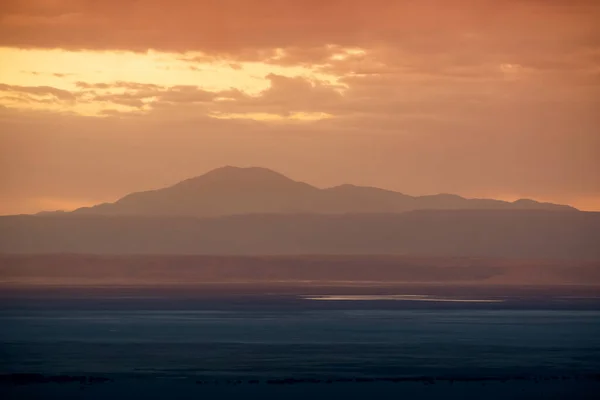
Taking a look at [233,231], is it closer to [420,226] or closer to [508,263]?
[420,226]

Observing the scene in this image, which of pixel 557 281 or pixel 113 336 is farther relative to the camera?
pixel 557 281

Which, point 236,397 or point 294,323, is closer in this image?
point 236,397

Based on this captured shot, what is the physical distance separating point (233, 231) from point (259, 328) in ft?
236

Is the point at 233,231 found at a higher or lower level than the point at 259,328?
higher

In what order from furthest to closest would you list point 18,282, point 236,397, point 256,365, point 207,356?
point 18,282
point 207,356
point 256,365
point 236,397

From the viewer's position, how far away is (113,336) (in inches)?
1104

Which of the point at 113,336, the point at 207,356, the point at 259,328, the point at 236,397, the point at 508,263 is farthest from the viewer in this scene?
the point at 508,263

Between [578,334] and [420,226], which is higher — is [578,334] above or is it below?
below

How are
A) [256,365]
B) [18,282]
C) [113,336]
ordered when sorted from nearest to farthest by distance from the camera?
[256,365] < [113,336] < [18,282]

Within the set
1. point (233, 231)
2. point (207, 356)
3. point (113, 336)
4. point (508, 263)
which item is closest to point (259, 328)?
point (113, 336)

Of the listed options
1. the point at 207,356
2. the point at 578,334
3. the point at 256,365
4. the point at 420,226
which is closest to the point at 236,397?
the point at 256,365

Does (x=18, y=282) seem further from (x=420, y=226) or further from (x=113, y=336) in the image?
(x=113, y=336)

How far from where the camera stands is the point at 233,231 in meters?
102

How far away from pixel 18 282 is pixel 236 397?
213ft
